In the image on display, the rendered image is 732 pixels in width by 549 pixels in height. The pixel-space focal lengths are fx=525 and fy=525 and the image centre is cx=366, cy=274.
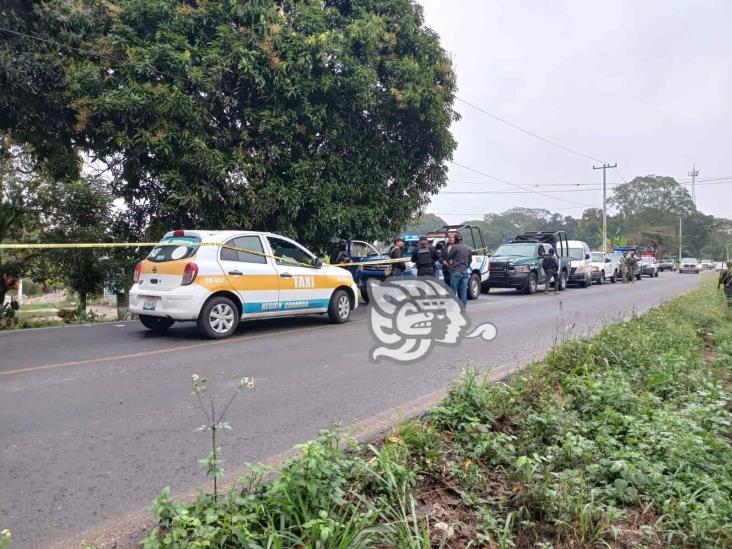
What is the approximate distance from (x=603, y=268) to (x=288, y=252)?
841 inches

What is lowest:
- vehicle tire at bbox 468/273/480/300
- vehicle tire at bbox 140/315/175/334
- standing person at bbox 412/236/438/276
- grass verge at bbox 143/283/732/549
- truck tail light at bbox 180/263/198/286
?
grass verge at bbox 143/283/732/549

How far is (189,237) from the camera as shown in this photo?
8.19m

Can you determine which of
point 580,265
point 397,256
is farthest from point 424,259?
point 580,265

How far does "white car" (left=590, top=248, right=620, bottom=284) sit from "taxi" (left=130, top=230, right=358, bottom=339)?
20151 millimetres

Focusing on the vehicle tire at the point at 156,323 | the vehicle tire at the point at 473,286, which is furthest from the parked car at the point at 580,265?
the vehicle tire at the point at 156,323

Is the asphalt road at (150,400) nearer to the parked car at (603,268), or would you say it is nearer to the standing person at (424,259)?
the standing person at (424,259)

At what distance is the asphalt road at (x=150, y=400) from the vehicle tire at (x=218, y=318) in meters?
0.22

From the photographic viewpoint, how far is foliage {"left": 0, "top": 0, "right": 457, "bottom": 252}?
11070 mm

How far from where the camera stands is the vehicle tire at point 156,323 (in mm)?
8805

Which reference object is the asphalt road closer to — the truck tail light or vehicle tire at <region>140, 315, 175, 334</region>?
vehicle tire at <region>140, 315, 175, 334</region>

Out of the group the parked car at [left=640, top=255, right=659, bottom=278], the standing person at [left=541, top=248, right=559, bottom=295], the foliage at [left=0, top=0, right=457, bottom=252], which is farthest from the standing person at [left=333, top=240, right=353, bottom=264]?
the parked car at [left=640, top=255, right=659, bottom=278]

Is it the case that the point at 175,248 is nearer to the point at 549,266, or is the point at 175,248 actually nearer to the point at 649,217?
the point at 549,266

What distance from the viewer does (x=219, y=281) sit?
8.10m

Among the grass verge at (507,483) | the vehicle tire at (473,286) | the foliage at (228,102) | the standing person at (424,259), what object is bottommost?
the grass verge at (507,483)
